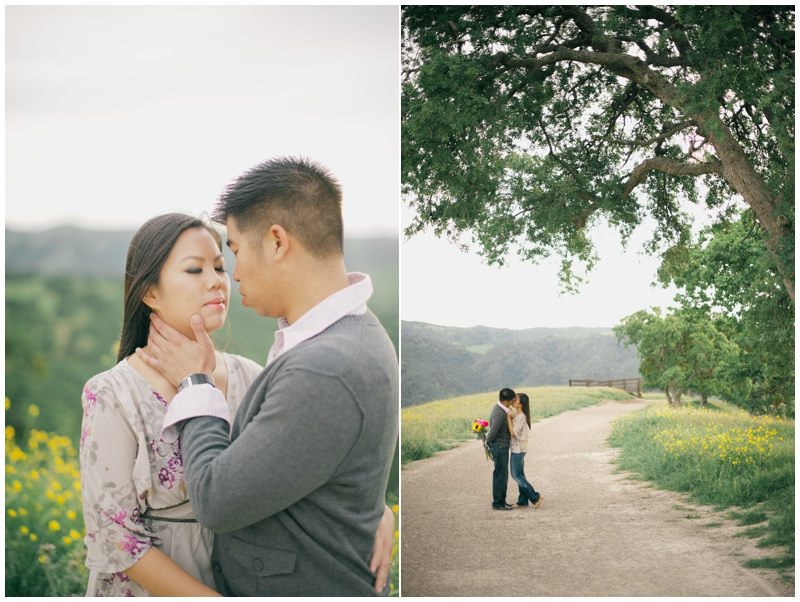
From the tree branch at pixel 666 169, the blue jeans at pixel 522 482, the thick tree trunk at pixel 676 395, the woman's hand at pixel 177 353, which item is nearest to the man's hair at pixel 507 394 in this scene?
the blue jeans at pixel 522 482

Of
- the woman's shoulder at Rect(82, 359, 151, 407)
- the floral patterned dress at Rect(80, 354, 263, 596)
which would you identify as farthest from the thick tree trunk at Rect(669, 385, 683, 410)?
the woman's shoulder at Rect(82, 359, 151, 407)

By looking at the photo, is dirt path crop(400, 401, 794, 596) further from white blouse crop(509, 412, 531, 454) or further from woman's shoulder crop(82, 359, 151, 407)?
woman's shoulder crop(82, 359, 151, 407)

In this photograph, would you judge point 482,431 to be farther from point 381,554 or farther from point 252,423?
point 252,423

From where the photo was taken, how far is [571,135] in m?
3.45

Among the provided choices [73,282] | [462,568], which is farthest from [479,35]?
[462,568]

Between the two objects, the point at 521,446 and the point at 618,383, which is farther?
the point at 618,383

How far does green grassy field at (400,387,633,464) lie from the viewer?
325cm

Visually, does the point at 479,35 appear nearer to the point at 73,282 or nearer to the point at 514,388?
the point at 514,388

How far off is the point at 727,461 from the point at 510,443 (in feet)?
3.43

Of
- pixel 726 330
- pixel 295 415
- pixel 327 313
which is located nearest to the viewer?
pixel 295 415

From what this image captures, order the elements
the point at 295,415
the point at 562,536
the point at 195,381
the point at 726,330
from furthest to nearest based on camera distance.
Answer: the point at 726,330, the point at 562,536, the point at 195,381, the point at 295,415

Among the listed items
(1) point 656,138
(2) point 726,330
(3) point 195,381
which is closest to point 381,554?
(3) point 195,381

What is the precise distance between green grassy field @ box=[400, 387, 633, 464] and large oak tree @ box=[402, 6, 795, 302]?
0.62m

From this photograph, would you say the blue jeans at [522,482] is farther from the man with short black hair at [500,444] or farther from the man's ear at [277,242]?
the man's ear at [277,242]
